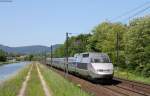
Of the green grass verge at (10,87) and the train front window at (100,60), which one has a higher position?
the train front window at (100,60)

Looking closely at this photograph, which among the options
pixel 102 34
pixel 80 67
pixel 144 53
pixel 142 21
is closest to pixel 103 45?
pixel 102 34

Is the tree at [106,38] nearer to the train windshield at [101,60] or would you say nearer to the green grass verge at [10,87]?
the green grass verge at [10,87]

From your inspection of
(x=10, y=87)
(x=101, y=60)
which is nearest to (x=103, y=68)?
(x=101, y=60)

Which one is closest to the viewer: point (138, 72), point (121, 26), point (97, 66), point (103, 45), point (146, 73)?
point (97, 66)

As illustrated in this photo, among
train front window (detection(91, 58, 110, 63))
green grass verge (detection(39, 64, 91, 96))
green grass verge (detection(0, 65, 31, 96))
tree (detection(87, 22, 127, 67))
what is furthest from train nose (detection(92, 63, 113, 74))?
tree (detection(87, 22, 127, 67))

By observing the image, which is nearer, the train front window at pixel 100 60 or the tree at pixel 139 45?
the train front window at pixel 100 60

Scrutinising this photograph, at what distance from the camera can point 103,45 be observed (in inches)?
3836

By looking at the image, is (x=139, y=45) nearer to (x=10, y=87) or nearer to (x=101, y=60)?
(x=101, y=60)

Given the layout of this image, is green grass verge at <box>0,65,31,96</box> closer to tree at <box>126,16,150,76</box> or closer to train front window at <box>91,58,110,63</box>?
train front window at <box>91,58,110,63</box>

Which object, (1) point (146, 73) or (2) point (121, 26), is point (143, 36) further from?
(2) point (121, 26)

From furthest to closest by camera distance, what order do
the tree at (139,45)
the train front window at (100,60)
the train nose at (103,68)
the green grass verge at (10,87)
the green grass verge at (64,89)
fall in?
the tree at (139,45)
the train front window at (100,60)
the train nose at (103,68)
the green grass verge at (10,87)
the green grass verge at (64,89)

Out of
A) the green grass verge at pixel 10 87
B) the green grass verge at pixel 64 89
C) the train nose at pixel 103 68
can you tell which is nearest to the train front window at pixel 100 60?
the train nose at pixel 103 68

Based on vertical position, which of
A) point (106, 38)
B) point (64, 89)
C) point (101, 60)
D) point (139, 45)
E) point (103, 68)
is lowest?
point (64, 89)

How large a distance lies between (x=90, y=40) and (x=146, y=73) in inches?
2232
